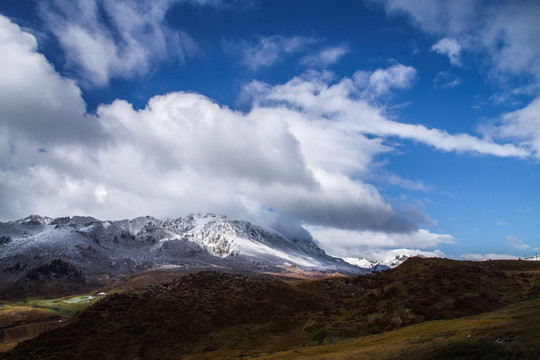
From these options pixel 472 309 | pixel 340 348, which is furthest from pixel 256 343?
pixel 472 309

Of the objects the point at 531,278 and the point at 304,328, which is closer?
the point at 304,328

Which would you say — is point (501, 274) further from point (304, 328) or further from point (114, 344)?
point (114, 344)

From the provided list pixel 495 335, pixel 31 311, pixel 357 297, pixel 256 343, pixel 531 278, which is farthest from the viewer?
pixel 31 311

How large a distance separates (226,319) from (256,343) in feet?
34.1

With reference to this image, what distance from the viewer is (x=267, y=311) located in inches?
2840

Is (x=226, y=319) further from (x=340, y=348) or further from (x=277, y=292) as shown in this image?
(x=340, y=348)

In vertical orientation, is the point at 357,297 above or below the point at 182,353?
above

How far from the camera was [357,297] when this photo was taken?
78.6 meters

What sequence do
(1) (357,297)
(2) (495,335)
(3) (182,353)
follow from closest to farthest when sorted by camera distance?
(2) (495,335) < (3) (182,353) < (1) (357,297)

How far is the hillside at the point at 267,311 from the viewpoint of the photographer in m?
55.6

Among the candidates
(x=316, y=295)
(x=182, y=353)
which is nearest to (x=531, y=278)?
(x=316, y=295)

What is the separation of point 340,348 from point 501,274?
163 feet

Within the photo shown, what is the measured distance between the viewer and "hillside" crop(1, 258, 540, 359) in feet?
182

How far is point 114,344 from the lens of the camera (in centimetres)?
5616
